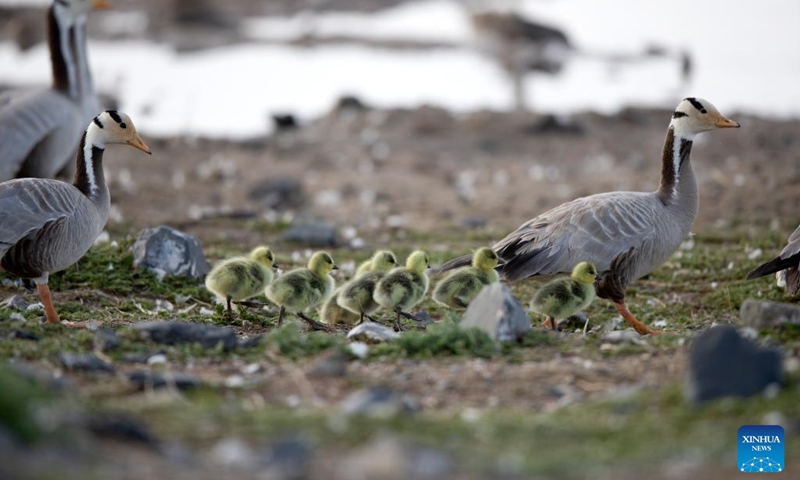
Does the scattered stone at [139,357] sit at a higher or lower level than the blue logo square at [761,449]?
higher

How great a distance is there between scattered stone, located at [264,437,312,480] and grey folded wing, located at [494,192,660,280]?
13.6 ft

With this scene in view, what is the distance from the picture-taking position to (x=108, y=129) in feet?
30.3

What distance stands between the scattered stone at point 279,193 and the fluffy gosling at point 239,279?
6.73 m

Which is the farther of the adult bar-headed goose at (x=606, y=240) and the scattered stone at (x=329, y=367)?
the adult bar-headed goose at (x=606, y=240)

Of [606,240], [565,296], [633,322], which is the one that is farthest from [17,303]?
[633,322]

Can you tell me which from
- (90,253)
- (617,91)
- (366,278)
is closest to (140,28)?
(617,91)

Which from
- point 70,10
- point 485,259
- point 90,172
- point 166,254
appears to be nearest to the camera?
point 485,259

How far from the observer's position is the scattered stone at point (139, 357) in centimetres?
668

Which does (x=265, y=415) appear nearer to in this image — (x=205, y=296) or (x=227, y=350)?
(x=227, y=350)

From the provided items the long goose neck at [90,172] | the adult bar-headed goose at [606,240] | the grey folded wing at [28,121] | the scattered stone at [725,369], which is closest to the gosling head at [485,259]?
the adult bar-headed goose at [606,240]

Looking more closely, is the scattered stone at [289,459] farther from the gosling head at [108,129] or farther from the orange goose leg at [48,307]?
the gosling head at [108,129]

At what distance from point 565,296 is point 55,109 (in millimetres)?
6750

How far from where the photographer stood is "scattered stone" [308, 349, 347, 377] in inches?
246

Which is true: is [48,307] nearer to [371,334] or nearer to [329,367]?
[371,334]
